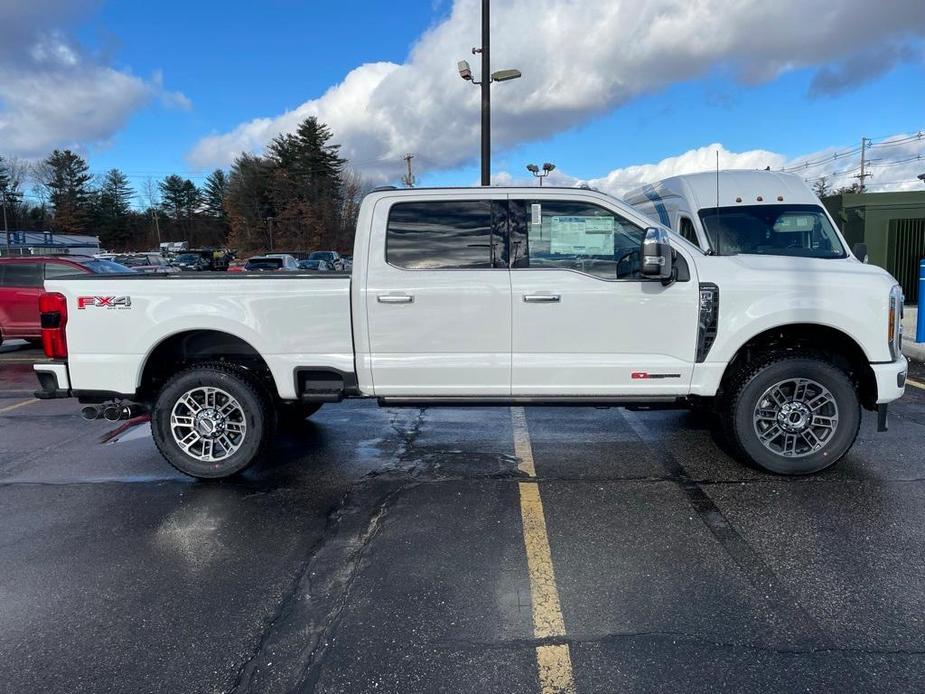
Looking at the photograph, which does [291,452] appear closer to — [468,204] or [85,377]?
[85,377]

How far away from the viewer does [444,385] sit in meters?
4.78

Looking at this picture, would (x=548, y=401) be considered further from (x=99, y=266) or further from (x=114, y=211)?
(x=114, y=211)

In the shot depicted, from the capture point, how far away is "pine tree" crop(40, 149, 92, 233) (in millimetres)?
90062

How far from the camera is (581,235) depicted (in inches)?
186

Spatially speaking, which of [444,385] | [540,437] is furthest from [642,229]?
[540,437]

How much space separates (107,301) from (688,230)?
7.46 metres

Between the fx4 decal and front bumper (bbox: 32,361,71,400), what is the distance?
51cm

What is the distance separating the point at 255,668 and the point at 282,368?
2476mm

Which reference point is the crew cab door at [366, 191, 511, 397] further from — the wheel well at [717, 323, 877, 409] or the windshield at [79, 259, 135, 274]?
the windshield at [79, 259, 135, 274]

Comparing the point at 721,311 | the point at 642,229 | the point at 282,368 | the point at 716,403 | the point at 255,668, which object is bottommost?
the point at 255,668

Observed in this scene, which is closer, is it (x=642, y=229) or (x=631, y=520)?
(x=631, y=520)

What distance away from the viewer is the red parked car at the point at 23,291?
11.5 meters

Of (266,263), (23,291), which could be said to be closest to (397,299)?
(23,291)

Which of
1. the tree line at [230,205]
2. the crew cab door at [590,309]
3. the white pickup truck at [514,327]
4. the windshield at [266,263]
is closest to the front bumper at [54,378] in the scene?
the white pickup truck at [514,327]
